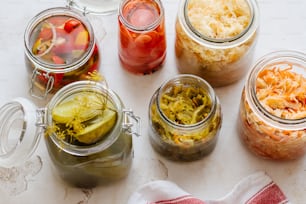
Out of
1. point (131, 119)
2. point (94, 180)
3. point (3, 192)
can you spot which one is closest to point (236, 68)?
point (131, 119)

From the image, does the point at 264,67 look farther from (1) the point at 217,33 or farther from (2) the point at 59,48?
(2) the point at 59,48

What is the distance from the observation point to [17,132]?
1.34 meters

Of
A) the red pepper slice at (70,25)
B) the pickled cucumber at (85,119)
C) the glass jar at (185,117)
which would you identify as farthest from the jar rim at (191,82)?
the red pepper slice at (70,25)

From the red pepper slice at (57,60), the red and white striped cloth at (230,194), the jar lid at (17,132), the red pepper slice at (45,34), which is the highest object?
the red pepper slice at (45,34)

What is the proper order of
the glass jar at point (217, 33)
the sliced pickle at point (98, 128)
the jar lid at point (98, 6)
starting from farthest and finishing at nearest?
1. the jar lid at point (98, 6)
2. the glass jar at point (217, 33)
3. the sliced pickle at point (98, 128)

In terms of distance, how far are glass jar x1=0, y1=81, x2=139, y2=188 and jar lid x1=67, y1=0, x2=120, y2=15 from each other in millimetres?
269

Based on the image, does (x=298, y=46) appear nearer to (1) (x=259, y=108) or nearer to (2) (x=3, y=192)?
(1) (x=259, y=108)

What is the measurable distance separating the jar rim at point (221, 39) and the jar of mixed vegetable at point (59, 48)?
0.18 metres

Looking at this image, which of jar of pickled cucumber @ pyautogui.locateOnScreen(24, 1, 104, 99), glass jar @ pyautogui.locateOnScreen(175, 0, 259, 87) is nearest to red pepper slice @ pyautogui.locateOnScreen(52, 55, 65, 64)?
jar of pickled cucumber @ pyautogui.locateOnScreen(24, 1, 104, 99)

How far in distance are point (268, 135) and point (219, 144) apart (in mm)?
134

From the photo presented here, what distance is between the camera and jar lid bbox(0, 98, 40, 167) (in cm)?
127

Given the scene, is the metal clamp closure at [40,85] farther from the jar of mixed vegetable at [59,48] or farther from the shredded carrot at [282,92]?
the shredded carrot at [282,92]

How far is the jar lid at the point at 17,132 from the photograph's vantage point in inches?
49.9

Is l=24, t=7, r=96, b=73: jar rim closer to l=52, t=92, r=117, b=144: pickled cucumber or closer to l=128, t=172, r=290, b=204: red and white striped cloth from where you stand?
l=52, t=92, r=117, b=144: pickled cucumber
